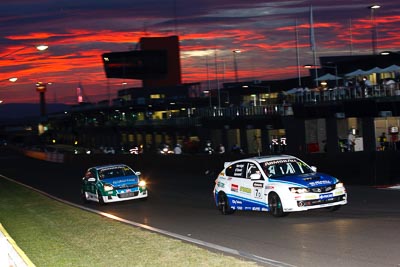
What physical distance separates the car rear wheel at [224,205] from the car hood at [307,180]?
2.03 metres

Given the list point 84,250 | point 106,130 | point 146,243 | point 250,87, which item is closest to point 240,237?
point 146,243

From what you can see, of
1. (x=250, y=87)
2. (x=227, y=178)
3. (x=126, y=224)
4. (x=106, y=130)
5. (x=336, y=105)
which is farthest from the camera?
(x=106, y=130)

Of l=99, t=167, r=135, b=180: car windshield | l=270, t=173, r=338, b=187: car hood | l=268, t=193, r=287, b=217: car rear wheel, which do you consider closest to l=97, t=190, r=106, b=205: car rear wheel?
l=99, t=167, r=135, b=180: car windshield

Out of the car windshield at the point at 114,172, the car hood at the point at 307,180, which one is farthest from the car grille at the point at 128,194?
the car hood at the point at 307,180

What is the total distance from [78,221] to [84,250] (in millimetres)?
4978

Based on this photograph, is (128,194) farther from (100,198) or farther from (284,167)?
(284,167)

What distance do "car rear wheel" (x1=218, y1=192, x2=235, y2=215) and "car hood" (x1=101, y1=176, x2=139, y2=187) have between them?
5.78 m

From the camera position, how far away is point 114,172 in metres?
23.6

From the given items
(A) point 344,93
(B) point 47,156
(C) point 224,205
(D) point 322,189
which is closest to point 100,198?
(C) point 224,205

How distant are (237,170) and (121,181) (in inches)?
259

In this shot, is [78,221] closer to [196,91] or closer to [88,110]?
[196,91]

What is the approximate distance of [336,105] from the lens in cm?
4044

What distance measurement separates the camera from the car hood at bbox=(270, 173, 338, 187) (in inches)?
591

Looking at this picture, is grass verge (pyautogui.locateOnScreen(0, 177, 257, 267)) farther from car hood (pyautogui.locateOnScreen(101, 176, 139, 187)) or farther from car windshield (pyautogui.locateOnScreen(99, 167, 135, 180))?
car windshield (pyautogui.locateOnScreen(99, 167, 135, 180))
